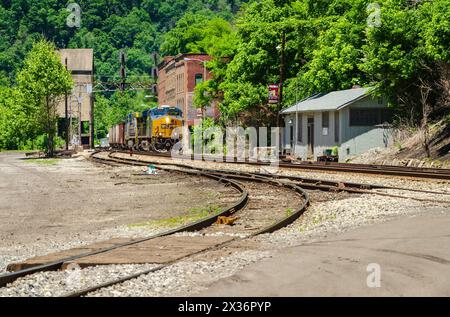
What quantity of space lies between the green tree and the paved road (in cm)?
5866

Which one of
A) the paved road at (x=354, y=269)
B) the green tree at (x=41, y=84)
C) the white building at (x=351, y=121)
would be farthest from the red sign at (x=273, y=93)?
the paved road at (x=354, y=269)

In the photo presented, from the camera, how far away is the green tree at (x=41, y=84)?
69.5 m

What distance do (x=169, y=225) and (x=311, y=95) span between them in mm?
46663

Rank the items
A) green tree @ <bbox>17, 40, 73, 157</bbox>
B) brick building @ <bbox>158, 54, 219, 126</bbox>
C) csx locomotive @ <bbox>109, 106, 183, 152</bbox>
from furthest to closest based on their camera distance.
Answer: brick building @ <bbox>158, 54, 219, 126</bbox> → csx locomotive @ <bbox>109, 106, 183, 152</bbox> → green tree @ <bbox>17, 40, 73, 157</bbox>

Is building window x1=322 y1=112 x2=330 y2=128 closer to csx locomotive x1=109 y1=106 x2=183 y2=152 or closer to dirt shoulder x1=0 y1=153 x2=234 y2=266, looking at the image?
dirt shoulder x1=0 y1=153 x2=234 y2=266

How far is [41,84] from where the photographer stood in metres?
69.4

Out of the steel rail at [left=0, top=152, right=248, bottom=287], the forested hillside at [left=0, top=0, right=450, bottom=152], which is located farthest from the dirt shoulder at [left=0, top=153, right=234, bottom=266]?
the forested hillside at [left=0, top=0, right=450, bottom=152]

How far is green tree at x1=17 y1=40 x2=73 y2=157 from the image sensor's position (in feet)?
228

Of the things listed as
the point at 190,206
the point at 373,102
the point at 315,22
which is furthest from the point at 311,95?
the point at 190,206

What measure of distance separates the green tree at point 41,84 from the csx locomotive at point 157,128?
8.08m

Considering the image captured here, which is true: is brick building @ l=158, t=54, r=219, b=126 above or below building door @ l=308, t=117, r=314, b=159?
above

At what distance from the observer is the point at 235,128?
242 ft

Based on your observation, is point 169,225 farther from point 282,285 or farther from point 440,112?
point 440,112

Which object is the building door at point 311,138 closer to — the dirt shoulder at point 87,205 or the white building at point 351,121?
the white building at point 351,121
